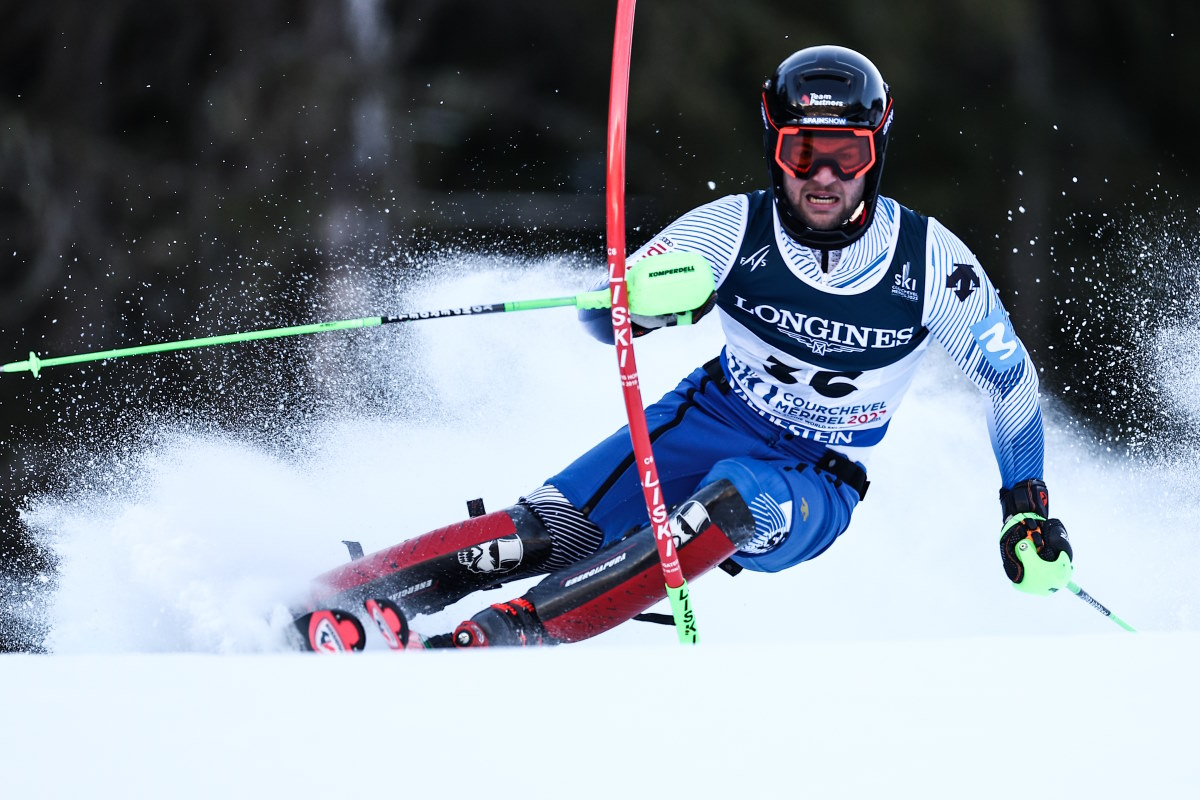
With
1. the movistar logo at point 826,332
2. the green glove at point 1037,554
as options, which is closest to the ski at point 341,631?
the movistar logo at point 826,332

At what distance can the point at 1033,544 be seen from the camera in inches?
125

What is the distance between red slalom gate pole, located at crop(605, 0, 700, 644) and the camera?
268cm

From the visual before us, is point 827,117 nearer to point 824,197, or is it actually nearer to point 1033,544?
point 824,197

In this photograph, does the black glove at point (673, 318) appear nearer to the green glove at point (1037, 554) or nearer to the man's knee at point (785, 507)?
the man's knee at point (785, 507)

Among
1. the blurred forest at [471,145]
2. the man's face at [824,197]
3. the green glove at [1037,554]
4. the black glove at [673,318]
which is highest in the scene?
the blurred forest at [471,145]

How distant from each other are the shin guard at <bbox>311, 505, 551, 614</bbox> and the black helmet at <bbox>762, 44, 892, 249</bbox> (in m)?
0.97

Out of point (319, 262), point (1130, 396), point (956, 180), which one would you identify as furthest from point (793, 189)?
point (956, 180)

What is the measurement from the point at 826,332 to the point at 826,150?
440 mm

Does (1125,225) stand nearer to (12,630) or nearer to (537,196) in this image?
(537,196)

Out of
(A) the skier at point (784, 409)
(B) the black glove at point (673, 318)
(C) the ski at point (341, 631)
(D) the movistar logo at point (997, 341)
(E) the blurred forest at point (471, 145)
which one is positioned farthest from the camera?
(E) the blurred forest at point (471, 145)

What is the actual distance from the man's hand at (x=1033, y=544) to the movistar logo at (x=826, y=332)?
1.53ft

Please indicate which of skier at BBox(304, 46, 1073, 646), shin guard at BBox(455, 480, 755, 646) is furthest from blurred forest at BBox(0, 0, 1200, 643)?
shin guard at BBox(455, 480, 755, 646)

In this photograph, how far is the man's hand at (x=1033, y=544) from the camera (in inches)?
124

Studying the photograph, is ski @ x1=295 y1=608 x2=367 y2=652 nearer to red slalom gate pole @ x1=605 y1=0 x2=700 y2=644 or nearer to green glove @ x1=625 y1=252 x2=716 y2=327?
red slalom gate pole @ x1=605 y1=0 x2=700 y2=644
